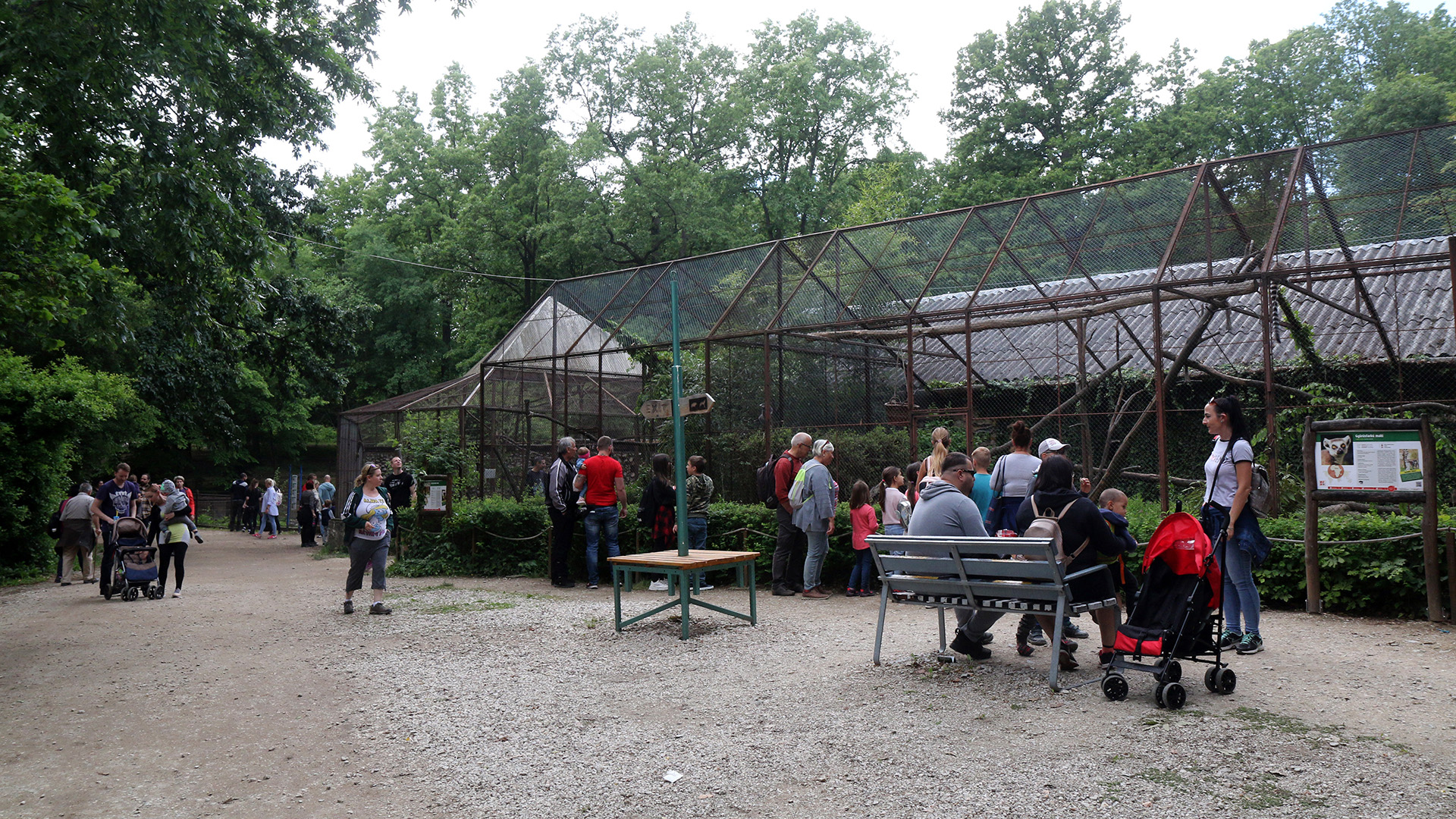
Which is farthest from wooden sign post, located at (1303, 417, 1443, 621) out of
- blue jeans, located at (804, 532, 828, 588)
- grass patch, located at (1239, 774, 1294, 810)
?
grass patch, located at (1239, 774, 1294, 810)

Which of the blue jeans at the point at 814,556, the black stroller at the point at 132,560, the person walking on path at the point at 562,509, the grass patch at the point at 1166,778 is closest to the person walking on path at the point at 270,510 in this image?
the black stroller at the point at 132,560

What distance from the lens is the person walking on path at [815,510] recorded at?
10.2m

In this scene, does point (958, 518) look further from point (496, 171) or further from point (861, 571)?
point (496, 171)

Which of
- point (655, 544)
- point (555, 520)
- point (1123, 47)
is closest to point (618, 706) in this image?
point (655, 544)

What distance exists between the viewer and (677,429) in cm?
830

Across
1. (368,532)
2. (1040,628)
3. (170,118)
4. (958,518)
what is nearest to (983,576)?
(958,518)

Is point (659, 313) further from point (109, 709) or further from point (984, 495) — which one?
point (109, 709)

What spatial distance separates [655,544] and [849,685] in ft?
17.8

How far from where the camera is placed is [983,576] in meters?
6.09

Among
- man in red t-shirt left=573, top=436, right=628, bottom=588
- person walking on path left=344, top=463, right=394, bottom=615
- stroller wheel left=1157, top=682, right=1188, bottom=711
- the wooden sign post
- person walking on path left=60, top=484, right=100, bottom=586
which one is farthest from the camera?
person walking on path left=60, top=484, right=100, bottom=586

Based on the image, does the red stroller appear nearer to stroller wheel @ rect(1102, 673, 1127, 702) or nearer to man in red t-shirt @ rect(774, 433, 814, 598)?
stroller wheel @ rect(1102, 673, 1127, 702)

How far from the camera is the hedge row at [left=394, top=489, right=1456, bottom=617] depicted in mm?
8055

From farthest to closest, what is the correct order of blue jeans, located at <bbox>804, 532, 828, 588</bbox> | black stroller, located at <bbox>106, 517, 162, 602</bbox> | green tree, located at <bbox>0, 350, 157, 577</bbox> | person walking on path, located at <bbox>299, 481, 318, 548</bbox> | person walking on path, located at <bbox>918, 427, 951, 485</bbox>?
person walking on path, located at <bbox>299, 481, 318, 548</bbox> → green tree, located at <bbox>0, 350, 157, 577</bbox> → black stroller, located at <bbox>106, 517, 162, 602</bbox> → blue jeans, located at <bbox>804, 532, 828, 588</bbox> → person walking on path, located at <bbox>918, 427, 951, 485</bbox>

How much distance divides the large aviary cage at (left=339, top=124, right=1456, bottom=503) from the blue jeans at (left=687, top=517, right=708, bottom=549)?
81.5 inches
